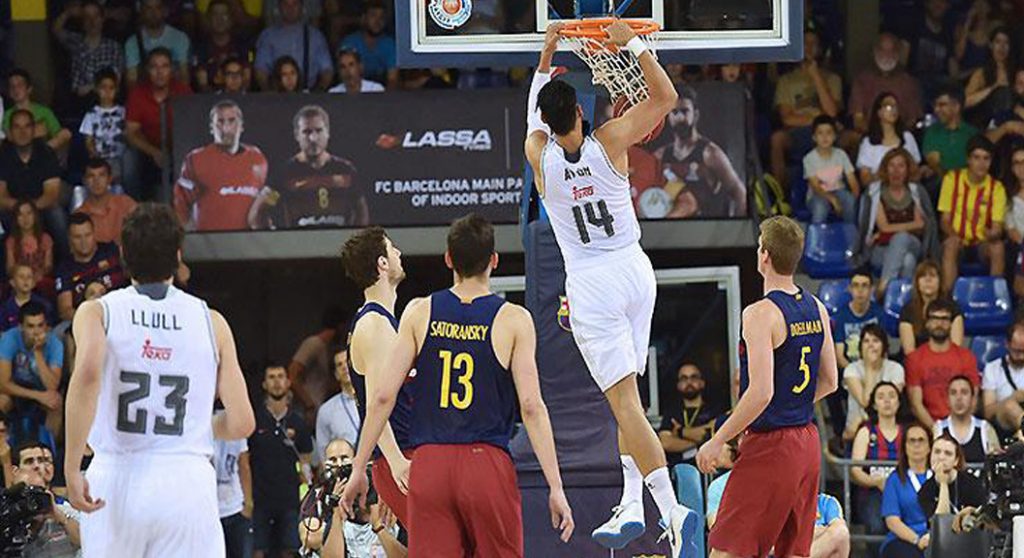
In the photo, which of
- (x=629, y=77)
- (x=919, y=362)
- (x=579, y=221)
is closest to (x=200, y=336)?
(x=579, y=221)

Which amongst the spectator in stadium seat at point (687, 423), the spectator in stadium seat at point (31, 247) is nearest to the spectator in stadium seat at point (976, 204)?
the spectator in stadium seat at point (687, 423)

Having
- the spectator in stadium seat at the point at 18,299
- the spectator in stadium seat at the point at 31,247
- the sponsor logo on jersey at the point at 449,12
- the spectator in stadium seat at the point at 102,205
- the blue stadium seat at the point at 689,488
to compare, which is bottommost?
the blue stadium seat at the point at 689,488

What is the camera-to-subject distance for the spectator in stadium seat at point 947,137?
18.7 metres

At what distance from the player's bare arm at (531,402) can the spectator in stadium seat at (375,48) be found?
31.9ft

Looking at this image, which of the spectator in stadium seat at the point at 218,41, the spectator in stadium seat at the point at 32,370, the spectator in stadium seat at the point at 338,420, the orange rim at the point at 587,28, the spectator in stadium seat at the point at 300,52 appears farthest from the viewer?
the spectator in stadium seat at the point at 218,41

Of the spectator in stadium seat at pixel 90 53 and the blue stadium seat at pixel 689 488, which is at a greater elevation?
the spectator in stadium seat at pixel 90 53

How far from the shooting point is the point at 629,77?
11.2 meters

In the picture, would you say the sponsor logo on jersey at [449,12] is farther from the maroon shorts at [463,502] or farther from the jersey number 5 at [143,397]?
the jersey number 5 at [143,397]

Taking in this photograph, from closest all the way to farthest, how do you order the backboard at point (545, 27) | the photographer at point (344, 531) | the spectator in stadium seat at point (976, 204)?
1. the photographer at point (344, 531)
2. the backboard at point (545, 27)
3. the spectator in stadium seat at point (976, 204)

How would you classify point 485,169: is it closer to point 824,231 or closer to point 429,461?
point 824,231

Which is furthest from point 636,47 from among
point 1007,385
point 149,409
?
point 1007,385

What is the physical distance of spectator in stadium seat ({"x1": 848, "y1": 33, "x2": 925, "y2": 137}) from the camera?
19.1 m

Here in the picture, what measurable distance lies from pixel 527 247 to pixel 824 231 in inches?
250

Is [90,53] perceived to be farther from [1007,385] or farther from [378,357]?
[378,357]
